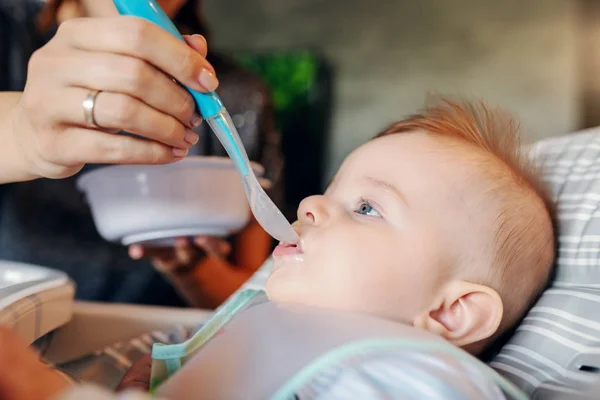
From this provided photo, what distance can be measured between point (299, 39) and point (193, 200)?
2189mm

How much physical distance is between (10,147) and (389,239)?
0.42 m

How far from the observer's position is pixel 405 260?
59 cm

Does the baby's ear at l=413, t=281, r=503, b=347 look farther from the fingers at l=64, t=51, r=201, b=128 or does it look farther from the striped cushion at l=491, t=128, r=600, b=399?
the fingers at l=64, t=51, r=201, b=128

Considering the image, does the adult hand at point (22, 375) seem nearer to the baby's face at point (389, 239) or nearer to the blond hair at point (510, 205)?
the baby's face at point (389, 239)

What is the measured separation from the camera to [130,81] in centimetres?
53

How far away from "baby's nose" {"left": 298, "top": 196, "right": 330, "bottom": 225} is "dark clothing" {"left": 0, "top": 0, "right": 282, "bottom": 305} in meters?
0.62

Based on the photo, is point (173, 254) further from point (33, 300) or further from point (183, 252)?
point (33, 300)

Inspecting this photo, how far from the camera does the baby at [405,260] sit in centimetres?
56

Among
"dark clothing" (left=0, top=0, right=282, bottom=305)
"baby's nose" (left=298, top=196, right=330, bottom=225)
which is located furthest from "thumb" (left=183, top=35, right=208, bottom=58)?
"dark clothing" (left=0, top=0, right=282, bottom=305)

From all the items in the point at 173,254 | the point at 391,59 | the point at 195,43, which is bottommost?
the point at 173,254

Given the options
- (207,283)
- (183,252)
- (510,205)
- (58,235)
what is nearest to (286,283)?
(510,205)

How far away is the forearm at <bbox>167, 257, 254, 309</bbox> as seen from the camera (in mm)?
1067

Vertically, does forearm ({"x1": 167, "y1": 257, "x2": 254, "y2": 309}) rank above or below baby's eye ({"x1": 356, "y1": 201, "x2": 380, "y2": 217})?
below

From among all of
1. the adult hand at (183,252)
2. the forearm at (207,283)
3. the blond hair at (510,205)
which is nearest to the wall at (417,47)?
the forearm at (207,283)
